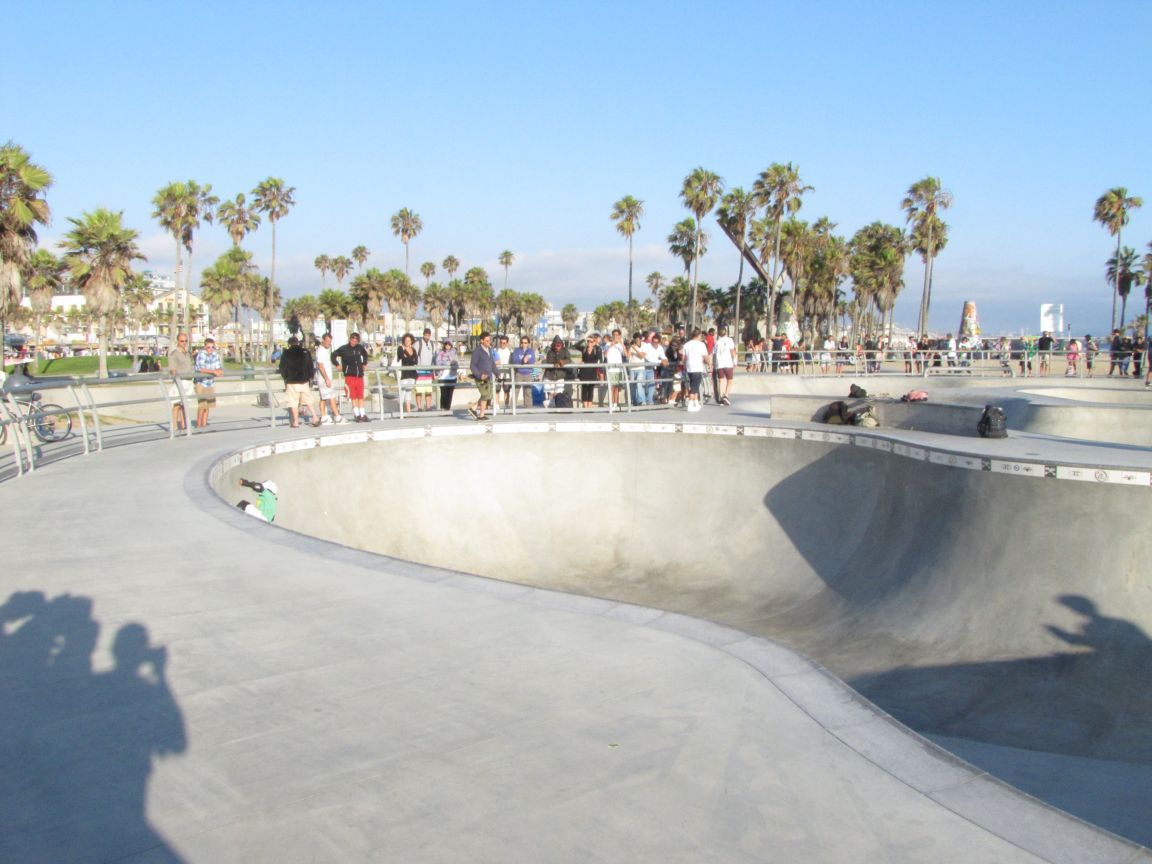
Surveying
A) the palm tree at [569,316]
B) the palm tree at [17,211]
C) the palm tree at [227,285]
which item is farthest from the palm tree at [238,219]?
the palm tree at [569,316]

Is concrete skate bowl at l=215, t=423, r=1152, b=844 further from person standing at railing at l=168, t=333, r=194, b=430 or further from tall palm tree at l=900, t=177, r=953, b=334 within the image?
tall palm tree at l=900, t=177, r=953, b=334

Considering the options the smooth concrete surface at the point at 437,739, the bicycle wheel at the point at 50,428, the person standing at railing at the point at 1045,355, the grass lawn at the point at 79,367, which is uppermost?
the person standing at railing at the point at 1045,355

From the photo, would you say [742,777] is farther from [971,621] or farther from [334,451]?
[334,451]

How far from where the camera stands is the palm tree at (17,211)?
98.2 ft

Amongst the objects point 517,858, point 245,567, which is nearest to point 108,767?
point 517,858

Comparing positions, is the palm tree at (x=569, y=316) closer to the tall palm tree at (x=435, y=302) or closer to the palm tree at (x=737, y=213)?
the tall palm tree at (x=435, y=302)

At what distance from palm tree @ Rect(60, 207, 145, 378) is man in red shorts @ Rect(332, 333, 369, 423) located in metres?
29.1

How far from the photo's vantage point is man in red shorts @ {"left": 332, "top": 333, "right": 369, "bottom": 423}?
16422 mm

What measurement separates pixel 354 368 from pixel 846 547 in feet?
30.7

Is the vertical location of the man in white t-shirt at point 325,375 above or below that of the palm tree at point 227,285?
below

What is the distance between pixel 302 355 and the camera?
15.2 m

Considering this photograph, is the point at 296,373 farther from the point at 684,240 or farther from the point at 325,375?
the point at 684,240

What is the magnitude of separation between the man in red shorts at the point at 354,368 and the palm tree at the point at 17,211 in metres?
20.1

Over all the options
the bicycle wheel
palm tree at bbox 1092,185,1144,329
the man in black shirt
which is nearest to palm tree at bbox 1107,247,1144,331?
palm tree at bbox 1092,185,1144,329
